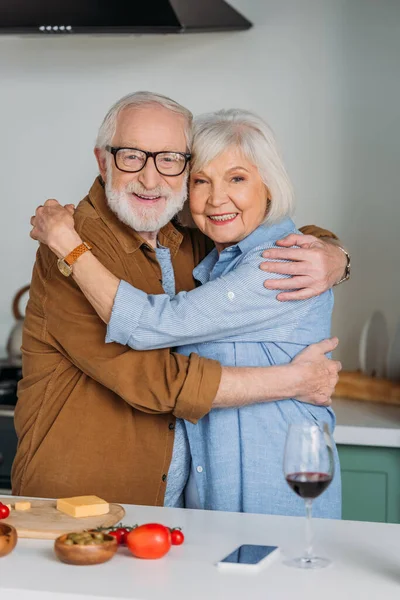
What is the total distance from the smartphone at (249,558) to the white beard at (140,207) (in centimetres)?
86

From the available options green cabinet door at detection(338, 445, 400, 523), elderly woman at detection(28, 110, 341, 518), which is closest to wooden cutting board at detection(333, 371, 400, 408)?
green cabinet door at detection(338, 445, 400, 523)

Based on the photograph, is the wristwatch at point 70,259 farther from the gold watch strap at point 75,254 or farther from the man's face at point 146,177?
the man's face at point 146,177

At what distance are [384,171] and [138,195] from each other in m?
1.48

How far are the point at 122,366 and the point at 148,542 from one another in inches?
21.2

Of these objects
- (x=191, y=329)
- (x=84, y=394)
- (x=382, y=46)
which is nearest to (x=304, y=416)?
(x=191, y=329)

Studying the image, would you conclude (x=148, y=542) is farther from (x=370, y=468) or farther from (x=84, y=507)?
(x=370, y=468)

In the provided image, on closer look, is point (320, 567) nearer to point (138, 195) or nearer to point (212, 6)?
point (138, 195)

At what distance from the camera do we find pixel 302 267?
192cm

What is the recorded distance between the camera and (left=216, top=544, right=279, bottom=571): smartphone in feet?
4.24

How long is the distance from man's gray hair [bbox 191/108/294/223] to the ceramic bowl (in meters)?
0.95

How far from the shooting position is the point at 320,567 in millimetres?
1299

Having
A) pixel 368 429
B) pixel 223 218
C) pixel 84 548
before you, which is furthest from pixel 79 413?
pixel 368 429

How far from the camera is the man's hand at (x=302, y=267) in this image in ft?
6.22

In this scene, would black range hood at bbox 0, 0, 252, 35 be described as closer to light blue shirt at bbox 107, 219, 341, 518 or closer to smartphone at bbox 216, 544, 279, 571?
light blue shirt at bbox 107, 219, 341, 518
